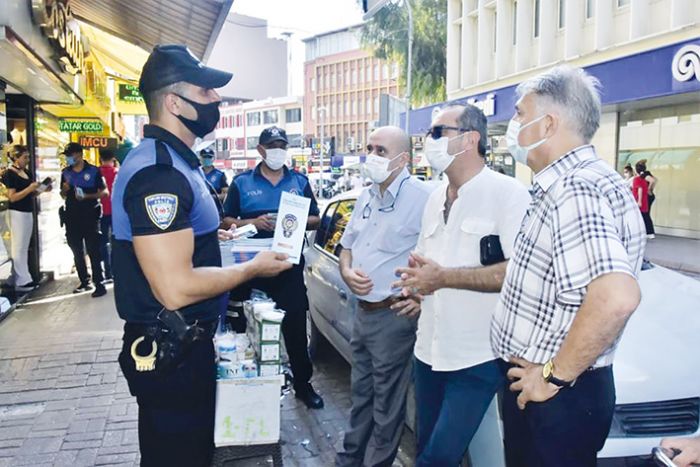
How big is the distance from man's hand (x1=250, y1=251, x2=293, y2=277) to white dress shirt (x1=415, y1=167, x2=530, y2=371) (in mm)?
757

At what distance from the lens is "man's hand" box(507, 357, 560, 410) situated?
1863mm

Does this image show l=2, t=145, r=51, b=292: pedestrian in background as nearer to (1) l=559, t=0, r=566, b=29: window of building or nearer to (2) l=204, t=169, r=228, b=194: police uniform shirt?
(2) l=204, t=169, r=228, b=194: police uniform shirt

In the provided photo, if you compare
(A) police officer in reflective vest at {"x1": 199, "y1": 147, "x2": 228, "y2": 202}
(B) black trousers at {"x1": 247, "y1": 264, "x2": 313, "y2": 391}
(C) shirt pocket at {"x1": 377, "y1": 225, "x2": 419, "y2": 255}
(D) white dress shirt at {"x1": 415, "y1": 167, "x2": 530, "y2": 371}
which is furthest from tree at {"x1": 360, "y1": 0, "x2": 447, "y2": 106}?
(D) white dress shirt at {"x1": 415, "y1": 167, "x2": 530, "y2": 371}

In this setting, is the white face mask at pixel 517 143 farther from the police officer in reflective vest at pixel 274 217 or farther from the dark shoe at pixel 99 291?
the dark shoe at pixel 99 291

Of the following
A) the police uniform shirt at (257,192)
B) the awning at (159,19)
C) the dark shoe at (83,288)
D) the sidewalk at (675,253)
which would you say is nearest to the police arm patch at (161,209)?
the police uniform shirt at (257,192)

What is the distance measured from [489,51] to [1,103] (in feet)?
65.3

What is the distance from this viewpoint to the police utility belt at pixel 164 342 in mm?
2111

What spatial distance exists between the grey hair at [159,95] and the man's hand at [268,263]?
2.22ft

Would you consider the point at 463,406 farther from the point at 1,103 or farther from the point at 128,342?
the point at 1,103

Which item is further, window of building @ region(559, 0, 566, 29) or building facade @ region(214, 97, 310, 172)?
building facade @ region(214, 97, 310, 172)

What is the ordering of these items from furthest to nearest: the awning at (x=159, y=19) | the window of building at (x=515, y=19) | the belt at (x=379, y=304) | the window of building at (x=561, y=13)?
the window of building at (x=515, y=19), the window of building at (x=561, y=13), the awning at (x=159, y=19), the belt at (x=379, y=304)

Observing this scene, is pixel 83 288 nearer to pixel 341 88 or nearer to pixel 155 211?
pixel 155 211

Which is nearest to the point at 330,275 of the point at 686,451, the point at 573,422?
the point at 573,422

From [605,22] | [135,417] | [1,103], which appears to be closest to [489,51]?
[605,22]
